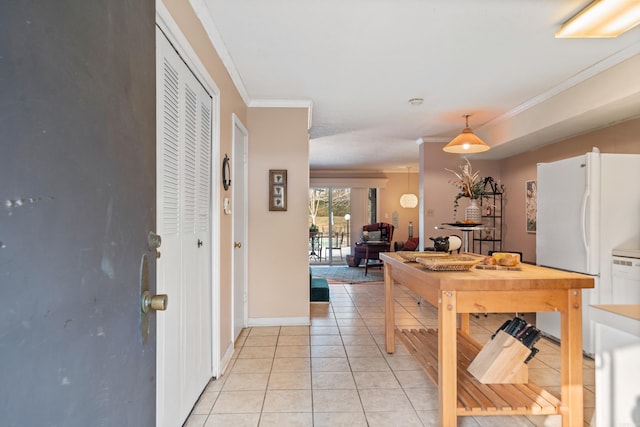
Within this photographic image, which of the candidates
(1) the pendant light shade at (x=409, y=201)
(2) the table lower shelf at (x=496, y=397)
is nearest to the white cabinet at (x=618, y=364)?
(2) the table lower shelf at (x=496, y=397)

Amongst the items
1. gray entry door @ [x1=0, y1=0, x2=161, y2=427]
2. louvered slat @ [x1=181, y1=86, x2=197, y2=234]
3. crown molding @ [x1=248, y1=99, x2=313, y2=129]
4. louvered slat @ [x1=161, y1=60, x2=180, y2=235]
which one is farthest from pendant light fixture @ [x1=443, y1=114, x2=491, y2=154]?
gray entry door @ [x1=0, y1=0, x2=161, y2=427]

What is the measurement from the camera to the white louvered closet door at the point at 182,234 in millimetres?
1591

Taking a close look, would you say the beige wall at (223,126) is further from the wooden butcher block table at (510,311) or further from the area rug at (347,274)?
the area rug at (347,274)

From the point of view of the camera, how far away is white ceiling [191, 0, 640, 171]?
2.07m

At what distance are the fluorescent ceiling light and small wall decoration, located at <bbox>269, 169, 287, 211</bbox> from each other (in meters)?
2.59

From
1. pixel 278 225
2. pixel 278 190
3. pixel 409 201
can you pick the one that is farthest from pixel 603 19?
pixel 409 201

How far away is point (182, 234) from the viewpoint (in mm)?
1863

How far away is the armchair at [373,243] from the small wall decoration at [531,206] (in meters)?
3.23

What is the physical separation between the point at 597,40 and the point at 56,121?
325 cm

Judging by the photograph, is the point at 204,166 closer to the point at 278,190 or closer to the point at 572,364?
the point at 278,190

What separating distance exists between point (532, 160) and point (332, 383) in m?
4.19

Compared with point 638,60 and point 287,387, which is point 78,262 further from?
point 638,60

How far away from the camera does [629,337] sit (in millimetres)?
1177

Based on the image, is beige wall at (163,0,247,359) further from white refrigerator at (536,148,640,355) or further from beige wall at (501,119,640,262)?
beige wall at (501,119,640,262)
